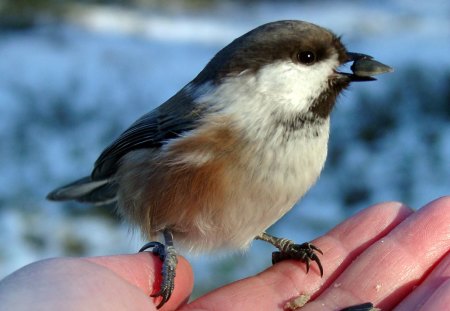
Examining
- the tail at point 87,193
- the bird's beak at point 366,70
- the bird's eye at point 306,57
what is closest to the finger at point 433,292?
the bird's beak at point 366,70

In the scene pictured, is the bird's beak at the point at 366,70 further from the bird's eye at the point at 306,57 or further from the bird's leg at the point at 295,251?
the bird's leg at the point at 295,251

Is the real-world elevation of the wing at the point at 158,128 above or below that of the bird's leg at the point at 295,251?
above

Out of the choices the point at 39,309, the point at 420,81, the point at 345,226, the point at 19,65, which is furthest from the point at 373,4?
the point at 39,309

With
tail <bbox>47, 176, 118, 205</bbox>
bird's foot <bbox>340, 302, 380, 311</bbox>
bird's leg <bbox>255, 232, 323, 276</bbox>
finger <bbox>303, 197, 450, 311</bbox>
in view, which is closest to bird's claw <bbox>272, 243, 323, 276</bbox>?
bird's leg <bbox>255, 232, 323, 276</bbox>

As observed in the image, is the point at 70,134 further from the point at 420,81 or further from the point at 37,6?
the point at 37,6

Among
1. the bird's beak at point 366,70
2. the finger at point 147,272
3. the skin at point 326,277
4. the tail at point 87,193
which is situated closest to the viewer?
the skin at point 326,277

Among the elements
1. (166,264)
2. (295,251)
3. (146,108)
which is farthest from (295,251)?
(146,108)
